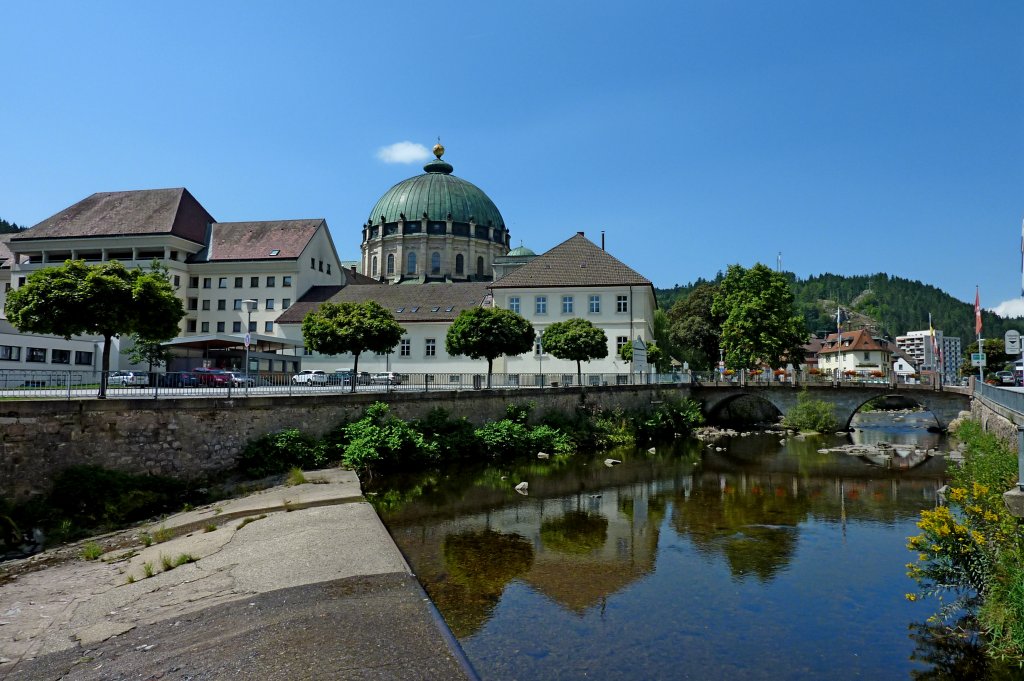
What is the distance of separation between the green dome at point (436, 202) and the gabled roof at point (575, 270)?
34.1 meters

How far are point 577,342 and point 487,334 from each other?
6.63 metres

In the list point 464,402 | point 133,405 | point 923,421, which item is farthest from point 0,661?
point 923,421

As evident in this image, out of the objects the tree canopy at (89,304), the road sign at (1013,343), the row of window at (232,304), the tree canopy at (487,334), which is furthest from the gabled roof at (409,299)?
the road sign at (1013,343)

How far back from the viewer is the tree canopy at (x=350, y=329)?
3030cm

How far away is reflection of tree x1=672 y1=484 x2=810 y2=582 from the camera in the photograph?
13.8m

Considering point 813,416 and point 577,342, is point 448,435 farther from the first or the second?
point 813,416

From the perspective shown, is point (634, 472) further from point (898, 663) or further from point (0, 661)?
point (0, 661)

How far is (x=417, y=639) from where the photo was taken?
784 cm

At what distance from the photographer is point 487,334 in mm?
34094

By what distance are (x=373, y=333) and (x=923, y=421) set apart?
45927mm

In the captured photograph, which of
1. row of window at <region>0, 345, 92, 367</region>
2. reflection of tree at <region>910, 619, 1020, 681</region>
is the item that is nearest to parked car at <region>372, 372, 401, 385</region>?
row of window at <region>0, 345, 92, 367</region>

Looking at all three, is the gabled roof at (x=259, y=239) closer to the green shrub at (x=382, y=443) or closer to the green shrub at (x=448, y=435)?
the green shrub at (x=448, y=435)

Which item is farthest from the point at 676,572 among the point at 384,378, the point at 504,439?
the point at 384,378

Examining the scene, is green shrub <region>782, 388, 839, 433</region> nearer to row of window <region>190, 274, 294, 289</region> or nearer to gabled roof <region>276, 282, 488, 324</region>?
gabled roof <region>276, 282, 488, 324</region>
